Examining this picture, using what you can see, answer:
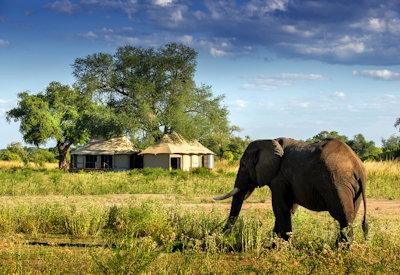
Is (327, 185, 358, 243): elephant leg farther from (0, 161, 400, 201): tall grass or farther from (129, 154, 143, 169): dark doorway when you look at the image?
(129, 154, 143, 169): dark doorway

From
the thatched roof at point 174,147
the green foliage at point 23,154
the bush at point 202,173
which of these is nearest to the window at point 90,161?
the thatched roof at point 174,147

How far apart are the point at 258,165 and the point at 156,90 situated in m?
45.7

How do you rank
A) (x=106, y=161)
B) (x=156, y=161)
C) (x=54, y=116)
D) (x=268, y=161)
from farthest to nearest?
(x=54, y=116) < (x=106, y=161) < (x=156, y=161) < (x=268, y=161)

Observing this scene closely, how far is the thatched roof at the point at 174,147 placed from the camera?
168ft

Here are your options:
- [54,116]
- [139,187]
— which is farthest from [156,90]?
[139,187]

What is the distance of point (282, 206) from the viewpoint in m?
10.1

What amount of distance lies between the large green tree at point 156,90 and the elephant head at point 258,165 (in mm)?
41913

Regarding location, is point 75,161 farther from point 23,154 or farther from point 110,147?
point 23,154

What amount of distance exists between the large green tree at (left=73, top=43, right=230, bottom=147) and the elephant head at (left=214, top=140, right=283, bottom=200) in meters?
41.9

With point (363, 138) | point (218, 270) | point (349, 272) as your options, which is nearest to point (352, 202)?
point (349, 272)

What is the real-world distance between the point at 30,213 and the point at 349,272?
7.84 metres

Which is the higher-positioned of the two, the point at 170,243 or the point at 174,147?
the point at 174,147

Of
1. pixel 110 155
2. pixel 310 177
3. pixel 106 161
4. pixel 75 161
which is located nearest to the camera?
pixel 310 177

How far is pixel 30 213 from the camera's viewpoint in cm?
1328
